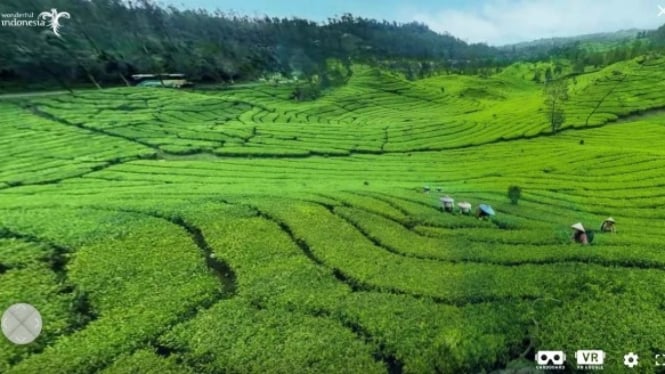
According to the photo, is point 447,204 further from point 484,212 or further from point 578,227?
point 578,227

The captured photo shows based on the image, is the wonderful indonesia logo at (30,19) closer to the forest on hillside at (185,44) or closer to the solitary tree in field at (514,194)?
the forest on hillside at (185,44)

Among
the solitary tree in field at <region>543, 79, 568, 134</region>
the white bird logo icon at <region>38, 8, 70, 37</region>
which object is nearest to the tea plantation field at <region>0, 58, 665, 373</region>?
the white bird logo icon at <region>38, 8, 70, 37</region>

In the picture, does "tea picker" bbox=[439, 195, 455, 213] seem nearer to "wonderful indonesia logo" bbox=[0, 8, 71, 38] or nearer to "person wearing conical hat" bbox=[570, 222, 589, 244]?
"person wearing conical hat" bbox=[570, 222, 589, 244]

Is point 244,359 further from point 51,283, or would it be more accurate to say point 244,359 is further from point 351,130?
point 351,130

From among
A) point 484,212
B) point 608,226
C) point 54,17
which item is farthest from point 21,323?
point 608,226

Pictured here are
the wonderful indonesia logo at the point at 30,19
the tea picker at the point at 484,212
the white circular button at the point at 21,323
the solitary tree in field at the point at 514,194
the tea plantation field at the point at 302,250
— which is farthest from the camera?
the solitary tree in field at the point at 514,194

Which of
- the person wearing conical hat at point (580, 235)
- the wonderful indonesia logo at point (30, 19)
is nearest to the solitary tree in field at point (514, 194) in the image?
the person wearing conical hat at point (580, 235)

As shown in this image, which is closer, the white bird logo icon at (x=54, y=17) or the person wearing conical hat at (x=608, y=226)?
the white bird logo icon at (x=54, y=17)
